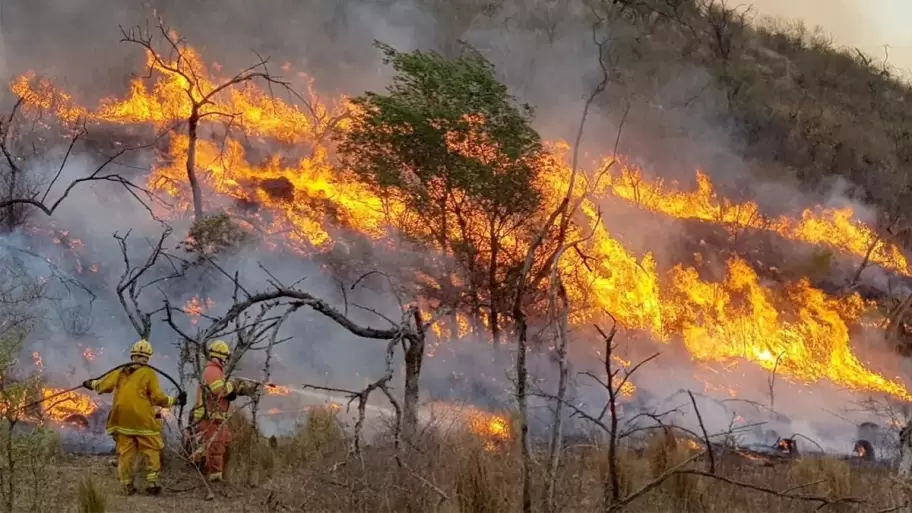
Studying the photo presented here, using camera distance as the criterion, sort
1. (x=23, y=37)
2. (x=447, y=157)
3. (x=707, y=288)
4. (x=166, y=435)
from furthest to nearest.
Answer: (x=23, y=37)
(x=707, y=288)
(x=447, y=157)
(x=166, y=435)

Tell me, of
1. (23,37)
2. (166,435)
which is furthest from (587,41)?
(166,435)

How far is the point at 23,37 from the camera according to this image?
927 inches

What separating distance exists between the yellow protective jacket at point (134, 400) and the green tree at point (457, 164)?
8058 millimetres

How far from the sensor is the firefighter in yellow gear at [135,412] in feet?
26.5

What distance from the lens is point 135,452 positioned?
831cm

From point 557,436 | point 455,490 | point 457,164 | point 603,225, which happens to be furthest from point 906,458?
point 603,225

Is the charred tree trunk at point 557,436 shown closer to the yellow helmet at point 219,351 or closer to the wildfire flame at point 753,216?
the yellow helmet at point 219,351

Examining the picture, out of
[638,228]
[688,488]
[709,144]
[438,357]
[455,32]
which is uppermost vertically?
[455,32]

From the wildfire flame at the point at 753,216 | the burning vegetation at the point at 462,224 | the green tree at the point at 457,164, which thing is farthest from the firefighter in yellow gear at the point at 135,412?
the wildfire flame at the point at 753,216

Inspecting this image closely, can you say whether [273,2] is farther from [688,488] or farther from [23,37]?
[688,488]

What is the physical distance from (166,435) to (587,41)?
22165 millimetres

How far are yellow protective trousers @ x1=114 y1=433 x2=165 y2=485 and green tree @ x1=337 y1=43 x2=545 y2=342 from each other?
26.4 ft

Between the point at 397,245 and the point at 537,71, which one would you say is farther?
the point at 537,71

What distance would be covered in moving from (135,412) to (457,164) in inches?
378
